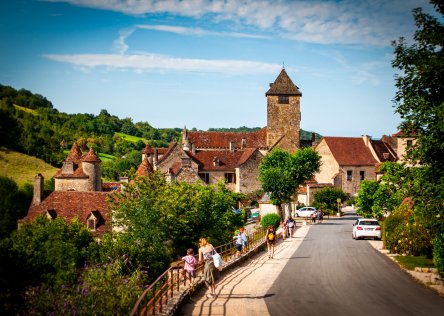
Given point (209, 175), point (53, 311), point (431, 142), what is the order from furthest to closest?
point (209, 175) → point (431, 142) → point (53, 311)

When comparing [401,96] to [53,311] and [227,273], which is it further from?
[53,311]

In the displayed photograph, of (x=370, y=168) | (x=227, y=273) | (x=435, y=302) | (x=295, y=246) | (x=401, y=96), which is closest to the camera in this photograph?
(x=435, y=302)

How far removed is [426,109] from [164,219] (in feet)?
63.7

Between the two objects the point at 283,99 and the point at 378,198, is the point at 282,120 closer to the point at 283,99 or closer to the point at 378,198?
the point at 283,99

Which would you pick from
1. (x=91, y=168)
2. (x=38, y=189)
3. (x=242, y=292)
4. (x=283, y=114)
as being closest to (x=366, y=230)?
(x=242, y=292)

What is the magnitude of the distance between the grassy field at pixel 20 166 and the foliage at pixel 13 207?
998mm

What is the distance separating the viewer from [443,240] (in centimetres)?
1769

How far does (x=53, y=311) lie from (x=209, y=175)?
201 feet

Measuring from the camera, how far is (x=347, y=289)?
16812 mm

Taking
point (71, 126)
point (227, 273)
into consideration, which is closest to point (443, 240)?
point (227, 273)

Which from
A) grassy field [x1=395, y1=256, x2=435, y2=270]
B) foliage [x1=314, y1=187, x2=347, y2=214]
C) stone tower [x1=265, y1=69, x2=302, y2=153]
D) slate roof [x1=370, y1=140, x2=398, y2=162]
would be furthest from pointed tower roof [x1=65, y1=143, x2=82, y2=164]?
slate roof [x1=370, y1=140, x2=398, y2=162]

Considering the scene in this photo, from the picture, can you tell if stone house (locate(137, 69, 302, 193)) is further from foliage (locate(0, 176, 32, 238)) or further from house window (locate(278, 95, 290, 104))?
foliage (locate(0, 176, 32, 238))

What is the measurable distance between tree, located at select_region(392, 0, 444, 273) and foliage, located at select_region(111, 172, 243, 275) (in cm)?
1504

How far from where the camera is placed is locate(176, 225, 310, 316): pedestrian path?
1348 centimetres
